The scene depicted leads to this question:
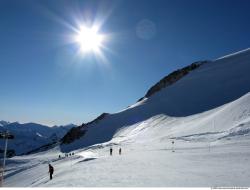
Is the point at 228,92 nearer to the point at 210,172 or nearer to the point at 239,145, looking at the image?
the point at 239,145

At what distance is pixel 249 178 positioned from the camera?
56.0 feet

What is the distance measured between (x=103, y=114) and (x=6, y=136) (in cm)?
8854

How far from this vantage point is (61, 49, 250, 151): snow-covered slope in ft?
262

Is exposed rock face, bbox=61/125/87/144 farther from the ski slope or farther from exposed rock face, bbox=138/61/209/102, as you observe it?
exposed rock face, bbox=138/61/209/102

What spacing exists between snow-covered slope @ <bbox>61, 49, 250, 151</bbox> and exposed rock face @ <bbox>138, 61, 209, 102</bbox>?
11107mm

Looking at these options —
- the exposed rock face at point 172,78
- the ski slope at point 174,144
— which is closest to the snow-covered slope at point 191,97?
the ski slope at point 174,144

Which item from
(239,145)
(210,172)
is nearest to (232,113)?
(239,145)

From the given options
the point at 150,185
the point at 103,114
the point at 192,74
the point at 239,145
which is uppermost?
the point at 192,74

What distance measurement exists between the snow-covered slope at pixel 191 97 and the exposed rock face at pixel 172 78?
36.4 feet

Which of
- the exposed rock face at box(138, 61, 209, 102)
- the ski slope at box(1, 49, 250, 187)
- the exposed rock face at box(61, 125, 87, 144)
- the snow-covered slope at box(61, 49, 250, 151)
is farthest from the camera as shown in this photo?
the exposed rock face at box(138, 61, 209, 102)

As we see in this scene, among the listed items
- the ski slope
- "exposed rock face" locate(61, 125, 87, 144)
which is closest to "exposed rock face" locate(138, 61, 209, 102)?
the ski slope

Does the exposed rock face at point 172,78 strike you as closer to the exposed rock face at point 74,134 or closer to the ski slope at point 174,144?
the ski slope at point 174,144

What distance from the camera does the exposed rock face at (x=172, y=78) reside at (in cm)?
12696

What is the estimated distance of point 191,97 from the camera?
300 ft
